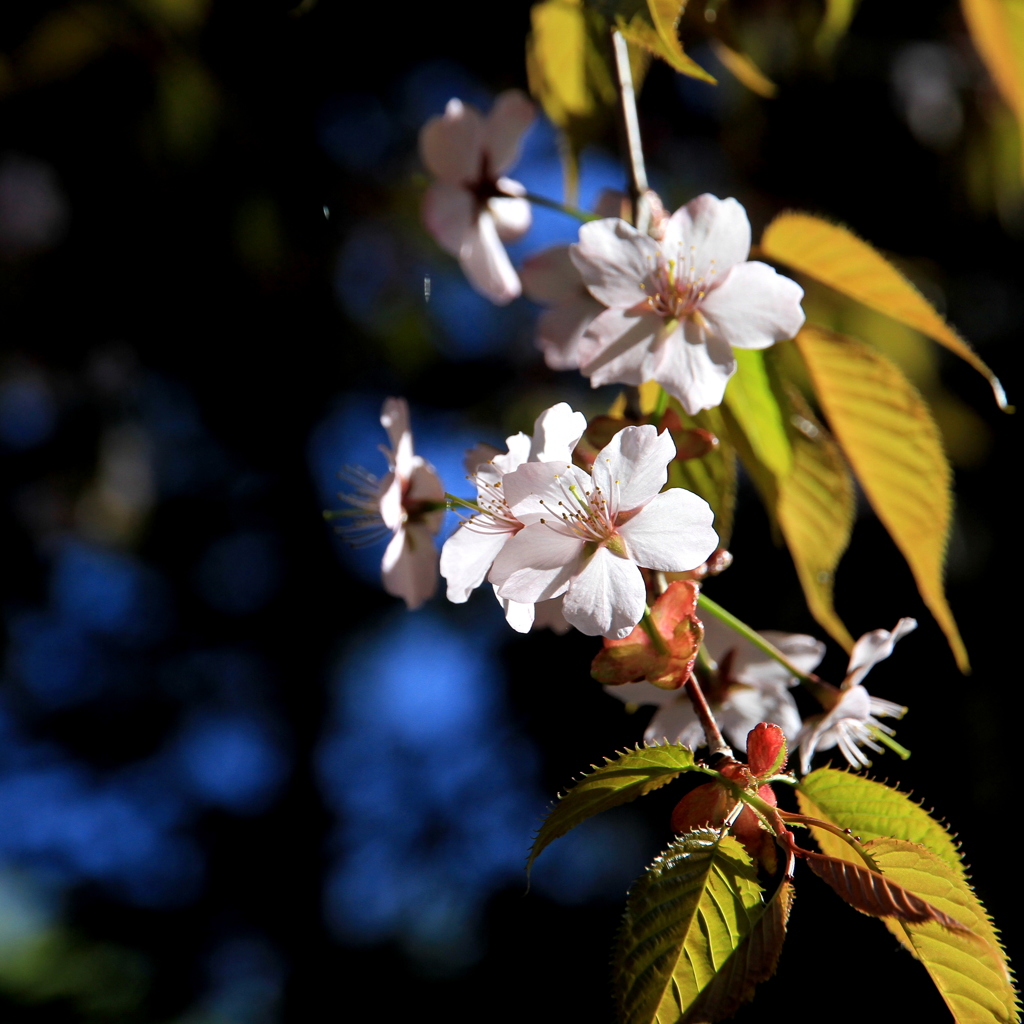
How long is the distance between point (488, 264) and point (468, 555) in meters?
0.36

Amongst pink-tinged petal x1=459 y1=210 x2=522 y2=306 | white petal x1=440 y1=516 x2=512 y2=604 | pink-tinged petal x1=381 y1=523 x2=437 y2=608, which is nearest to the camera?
white petal x1=440 y1=516 x2=512 y2=604

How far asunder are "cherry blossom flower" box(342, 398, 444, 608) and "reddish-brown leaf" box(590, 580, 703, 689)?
18cm

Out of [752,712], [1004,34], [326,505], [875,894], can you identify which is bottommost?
[326,505]

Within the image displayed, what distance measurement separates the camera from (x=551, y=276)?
2.35 ft

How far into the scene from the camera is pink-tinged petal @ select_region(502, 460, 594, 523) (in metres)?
0.48

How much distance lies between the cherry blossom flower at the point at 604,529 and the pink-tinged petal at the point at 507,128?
42cm

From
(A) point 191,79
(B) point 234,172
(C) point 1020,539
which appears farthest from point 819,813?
(C) point 1020,539

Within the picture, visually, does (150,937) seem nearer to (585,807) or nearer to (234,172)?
(234,172)

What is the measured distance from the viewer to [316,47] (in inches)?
77.0

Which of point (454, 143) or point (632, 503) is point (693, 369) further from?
point (454, 143)

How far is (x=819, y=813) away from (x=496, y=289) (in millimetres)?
474

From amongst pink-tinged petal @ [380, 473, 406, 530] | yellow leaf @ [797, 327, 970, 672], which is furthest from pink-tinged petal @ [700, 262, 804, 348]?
pink-tinged petal @ [380, 473, 406, 530]

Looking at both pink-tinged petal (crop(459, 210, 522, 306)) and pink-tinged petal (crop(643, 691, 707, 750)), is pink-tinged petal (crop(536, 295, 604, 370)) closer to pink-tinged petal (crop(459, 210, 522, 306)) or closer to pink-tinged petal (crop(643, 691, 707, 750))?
pink-tinged petal (crop(459, 210, 522, 306))

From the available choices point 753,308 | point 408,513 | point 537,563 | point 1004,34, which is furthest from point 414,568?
point 1004,34
